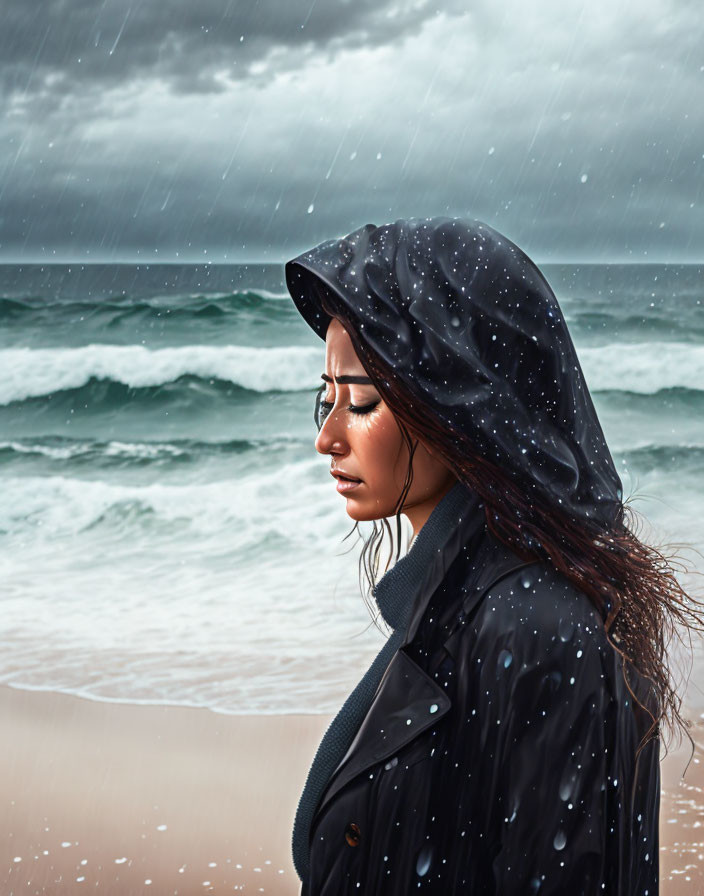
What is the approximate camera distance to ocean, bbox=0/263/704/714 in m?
5.86

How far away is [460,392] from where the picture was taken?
56.4 inches

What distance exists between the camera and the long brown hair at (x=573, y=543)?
142cm

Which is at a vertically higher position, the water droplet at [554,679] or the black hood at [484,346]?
the black hood at [484,346]

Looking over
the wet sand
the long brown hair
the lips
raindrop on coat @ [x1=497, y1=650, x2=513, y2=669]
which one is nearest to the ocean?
the wet sand

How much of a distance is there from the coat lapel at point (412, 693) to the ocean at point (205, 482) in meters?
3.63

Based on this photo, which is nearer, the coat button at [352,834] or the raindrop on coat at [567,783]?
the raindrop on coat at [567,783]

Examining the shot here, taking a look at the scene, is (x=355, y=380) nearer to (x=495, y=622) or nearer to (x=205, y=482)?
(x=495, y=622)

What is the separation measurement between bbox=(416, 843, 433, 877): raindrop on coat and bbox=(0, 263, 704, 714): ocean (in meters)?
3.70

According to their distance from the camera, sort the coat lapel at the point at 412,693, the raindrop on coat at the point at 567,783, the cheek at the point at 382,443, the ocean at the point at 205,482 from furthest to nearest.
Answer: the ocean at the point at 205,482 → the cheek at the point at 382,443 → the coat lapel at the point at 412,693 → the raindrop on coat at the point at 567,783

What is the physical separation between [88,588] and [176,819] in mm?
3888

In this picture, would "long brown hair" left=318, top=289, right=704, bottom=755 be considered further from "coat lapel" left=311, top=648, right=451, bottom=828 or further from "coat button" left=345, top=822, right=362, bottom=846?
"coat button" left=345, top=822, right=362, bottom=846

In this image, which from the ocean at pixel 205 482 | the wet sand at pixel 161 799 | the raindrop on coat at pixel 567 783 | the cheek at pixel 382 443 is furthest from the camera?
the ocean at pixel 205 482

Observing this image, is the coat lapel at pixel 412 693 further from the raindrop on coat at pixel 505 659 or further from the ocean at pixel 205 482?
the ocean at pixel 205 482

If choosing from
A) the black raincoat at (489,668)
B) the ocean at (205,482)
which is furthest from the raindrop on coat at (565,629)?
the ocean at (205,482)
